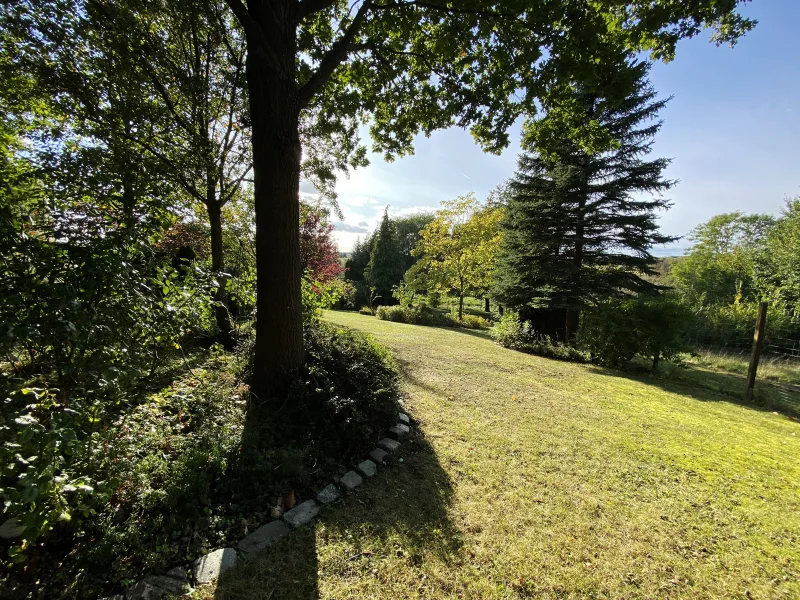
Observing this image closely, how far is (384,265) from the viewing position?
28297mm

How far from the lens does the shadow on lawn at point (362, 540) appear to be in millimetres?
1728

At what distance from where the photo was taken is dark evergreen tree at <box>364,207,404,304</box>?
28.0 metres

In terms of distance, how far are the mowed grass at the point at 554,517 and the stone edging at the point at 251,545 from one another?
0.07 meters

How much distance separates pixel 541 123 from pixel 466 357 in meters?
5.06

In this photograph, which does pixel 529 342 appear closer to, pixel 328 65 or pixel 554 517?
pixel 554 517

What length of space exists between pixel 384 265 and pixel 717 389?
2340 centimetres

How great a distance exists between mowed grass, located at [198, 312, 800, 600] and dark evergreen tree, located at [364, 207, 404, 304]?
23702 millimetres

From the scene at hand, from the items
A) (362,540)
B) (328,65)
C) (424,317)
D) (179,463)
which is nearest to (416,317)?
(424,317)

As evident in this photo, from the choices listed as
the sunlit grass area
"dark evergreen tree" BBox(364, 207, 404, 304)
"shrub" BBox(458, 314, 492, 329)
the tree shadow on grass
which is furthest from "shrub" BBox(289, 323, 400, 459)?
"dark evergreen tree" BBox(364, 207, 404, 304)

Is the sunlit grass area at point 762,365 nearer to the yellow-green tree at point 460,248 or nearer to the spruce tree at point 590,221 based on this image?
the spruce tree at point 590,221

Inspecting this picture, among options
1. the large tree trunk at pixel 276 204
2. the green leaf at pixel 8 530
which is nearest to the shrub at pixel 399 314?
the large tree trunk at pixel 276 204

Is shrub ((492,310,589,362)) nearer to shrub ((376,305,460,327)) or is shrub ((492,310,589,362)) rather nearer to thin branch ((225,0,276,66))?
shrub ((376,305,460,327))

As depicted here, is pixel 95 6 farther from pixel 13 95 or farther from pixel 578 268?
pixel 578 268

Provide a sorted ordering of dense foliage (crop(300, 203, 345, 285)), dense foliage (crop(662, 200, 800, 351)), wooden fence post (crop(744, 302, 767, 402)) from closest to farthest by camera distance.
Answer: wooden fence post (crop(744, 302, 767, 402)) → dense foliage (crop(300, 203, 345, 285)) → dense foliage (crop(662, 200, 800, 351))
